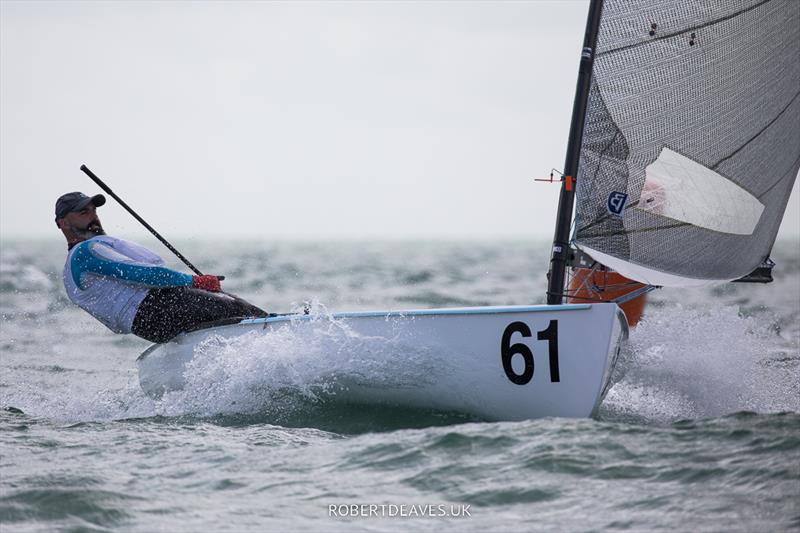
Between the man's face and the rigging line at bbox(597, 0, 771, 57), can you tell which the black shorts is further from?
the rigging line at bbox(597, 0, 771, 57)

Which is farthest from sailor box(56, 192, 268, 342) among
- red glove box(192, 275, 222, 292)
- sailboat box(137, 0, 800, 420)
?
sailboat box(137, 0, 800, 420)

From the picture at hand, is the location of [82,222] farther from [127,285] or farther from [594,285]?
[594,285]

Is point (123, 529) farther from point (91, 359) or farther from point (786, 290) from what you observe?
point (786, 290)

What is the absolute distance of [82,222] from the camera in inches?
247

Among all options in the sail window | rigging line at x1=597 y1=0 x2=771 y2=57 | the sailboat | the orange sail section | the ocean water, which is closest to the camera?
the ocean water

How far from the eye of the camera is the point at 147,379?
254 inches

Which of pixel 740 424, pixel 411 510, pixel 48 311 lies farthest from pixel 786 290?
pixel 411 510

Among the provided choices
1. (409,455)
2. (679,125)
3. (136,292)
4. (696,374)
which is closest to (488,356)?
(409,455)

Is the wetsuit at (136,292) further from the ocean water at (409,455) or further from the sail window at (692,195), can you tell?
the sail window at (692,195)

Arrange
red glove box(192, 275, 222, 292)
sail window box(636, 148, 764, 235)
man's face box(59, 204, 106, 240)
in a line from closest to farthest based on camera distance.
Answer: sail window box(636, 148, 764, 235) → red glove box(192, 275, 222, 292) → man's face box(59, 204, 106, 240)

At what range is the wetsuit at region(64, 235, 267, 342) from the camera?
612 cm

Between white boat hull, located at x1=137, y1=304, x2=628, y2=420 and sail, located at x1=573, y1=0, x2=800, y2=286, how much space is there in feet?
2.37

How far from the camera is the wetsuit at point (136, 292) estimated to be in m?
6.12

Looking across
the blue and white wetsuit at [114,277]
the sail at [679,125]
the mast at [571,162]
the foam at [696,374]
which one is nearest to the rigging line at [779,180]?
the sail at [679,125]
